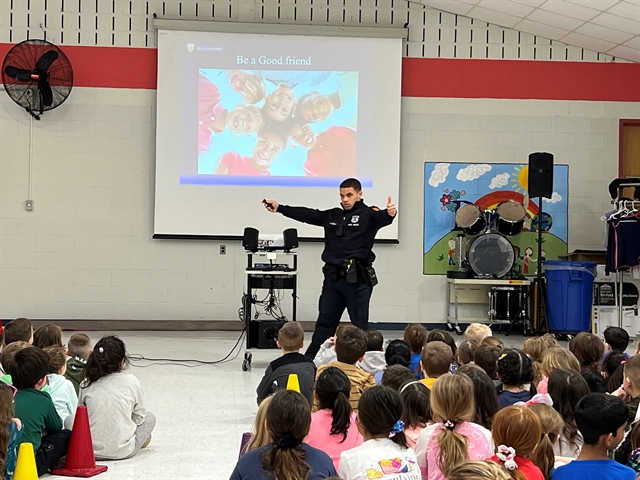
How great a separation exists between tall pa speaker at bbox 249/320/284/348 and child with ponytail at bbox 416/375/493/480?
12.5ft

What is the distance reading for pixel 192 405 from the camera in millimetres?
5430

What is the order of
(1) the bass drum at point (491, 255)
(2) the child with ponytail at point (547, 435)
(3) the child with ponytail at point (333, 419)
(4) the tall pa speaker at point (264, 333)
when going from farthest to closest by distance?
(1) the bass drum at point (491, 255) < (4) the tall pa speaker at point (264, 333) < (3) the child with ponytail at point (333, 419) < (2) the child with ponytail at point (547, 435)

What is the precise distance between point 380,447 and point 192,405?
310 centimetres

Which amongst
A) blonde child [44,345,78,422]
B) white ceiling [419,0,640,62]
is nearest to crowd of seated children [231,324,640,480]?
blonde child [44,345,78,422]

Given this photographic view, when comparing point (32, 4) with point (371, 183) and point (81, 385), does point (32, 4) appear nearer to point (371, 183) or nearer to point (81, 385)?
point (371, 183)

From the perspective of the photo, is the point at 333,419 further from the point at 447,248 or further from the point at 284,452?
the point at 447,248

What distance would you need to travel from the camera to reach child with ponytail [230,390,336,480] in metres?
2.41

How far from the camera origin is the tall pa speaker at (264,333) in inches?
257

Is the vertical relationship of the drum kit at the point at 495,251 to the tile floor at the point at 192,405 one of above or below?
above

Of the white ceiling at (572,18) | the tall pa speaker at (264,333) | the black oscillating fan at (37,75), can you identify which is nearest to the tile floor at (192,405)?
the tall pa speaker at (264,333)

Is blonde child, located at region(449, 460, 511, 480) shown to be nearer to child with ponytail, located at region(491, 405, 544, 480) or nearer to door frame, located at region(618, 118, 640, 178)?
child with ponytail, located at region(491, 405, 544, 480)

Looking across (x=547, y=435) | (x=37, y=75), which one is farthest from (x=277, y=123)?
(x=547, y=435)

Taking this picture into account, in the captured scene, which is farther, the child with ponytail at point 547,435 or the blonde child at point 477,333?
the blonde child at point 477,333

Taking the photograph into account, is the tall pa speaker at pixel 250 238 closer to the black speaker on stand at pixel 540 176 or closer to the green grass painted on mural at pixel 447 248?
the green grass painted on mural at pixel 447 248
